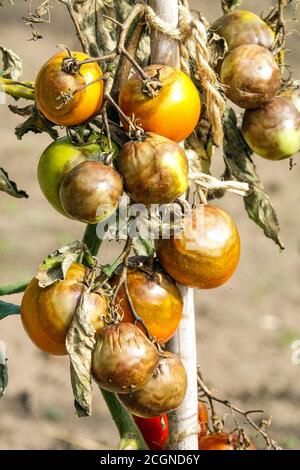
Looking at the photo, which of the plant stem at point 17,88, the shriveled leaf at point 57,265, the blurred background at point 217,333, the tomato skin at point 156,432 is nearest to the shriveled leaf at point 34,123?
the plant stem at point 17,88

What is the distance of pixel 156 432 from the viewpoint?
1580mm

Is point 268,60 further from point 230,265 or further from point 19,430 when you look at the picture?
point 19,430

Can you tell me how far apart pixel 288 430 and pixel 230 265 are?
1.97 m

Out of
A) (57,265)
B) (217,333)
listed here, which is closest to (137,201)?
(57,265)

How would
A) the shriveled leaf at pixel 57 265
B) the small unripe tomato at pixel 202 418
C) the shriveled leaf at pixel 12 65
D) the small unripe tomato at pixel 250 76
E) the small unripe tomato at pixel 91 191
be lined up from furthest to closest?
the small unripe tomato at pixel 202 418 → the shriveled leaf at pixel 12 65 → the small unripe tomato at pixel 250 76 → the shriveled leaf at pixel 57 265 → the small unripe tomato at pixel 91 191

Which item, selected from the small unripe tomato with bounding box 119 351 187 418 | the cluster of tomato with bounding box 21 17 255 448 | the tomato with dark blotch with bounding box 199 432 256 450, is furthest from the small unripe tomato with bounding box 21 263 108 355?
the tomato with dark blotch with bounding box 199 432 256 450

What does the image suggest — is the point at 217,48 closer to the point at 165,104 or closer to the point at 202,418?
the point at 165,104

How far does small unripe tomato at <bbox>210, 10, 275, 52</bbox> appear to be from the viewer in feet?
4.66

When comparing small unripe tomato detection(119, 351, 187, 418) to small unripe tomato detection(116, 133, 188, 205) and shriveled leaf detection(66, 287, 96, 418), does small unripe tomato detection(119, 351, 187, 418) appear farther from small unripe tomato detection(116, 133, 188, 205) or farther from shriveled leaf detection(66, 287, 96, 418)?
small unripe tomato detection(116, 133, 188, 205)

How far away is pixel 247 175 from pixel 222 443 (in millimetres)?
491

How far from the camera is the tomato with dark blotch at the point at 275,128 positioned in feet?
4.56

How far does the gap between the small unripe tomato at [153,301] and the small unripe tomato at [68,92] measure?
248 mm

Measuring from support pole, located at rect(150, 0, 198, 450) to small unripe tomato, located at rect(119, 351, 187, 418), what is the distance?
0.14m

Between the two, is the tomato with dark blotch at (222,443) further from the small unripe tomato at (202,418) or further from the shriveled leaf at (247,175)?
the shriveled leaf at (247,175)
